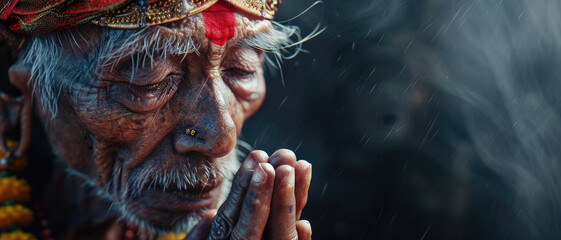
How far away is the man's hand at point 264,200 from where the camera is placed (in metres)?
1.44

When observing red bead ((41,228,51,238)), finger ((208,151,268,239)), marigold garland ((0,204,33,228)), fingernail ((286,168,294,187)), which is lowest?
red bead ((41,228,51,238))

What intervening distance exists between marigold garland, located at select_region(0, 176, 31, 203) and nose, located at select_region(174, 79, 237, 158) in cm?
81

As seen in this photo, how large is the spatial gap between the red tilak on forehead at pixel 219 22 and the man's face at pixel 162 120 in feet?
0.07

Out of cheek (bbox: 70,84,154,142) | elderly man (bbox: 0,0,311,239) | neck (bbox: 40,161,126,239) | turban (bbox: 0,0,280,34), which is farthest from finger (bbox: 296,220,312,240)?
neck (bbox: 40,161,126,239)

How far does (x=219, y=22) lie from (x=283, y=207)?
0.60 m

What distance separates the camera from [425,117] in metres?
2.90

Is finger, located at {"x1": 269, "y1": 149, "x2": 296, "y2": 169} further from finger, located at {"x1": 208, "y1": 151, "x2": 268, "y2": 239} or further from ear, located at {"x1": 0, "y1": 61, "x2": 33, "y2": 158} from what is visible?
ear, located at {"x1": 0, "y1": 61, "x2": 33, "y2": 158}

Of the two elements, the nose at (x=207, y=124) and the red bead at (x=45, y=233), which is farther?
the red bead at (x=45, y=233)

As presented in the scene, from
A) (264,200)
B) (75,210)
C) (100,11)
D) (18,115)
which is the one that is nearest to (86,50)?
(100,11)

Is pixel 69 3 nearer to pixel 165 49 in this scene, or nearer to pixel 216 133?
pixel 165 49

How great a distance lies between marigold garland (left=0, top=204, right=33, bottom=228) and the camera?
200 centimetres

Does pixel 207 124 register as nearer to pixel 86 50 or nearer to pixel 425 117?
pixel 86 50

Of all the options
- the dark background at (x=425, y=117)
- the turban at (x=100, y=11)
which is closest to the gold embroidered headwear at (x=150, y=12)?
the turban at (x=100, y=11)

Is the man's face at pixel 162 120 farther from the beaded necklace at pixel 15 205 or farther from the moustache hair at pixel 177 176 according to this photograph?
the beaded necklace at pixel 15 205
